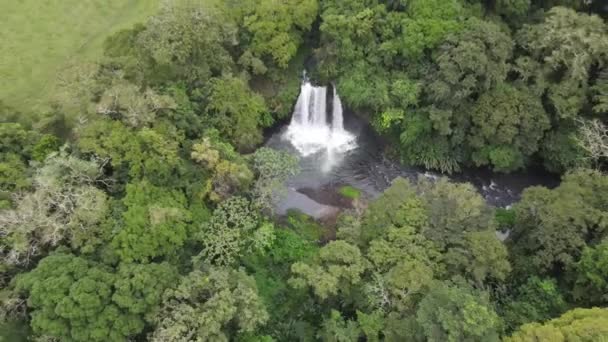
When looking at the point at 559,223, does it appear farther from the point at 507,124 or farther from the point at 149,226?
the point at 149,226

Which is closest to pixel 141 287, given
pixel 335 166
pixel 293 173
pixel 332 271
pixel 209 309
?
pixel 209 309

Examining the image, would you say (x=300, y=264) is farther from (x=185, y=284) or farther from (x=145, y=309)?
(x=145, y=309)

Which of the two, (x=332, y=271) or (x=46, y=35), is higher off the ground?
(x=46, y=35)

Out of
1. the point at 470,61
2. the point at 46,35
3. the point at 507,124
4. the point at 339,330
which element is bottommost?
the point at 339,330

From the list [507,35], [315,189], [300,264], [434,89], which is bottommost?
[315,189]

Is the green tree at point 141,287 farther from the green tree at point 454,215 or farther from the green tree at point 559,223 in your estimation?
the green tree at point 559,223

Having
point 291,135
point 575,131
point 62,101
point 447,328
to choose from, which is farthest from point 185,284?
point 575,131

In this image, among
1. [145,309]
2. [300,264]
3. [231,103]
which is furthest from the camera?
[231,103]
